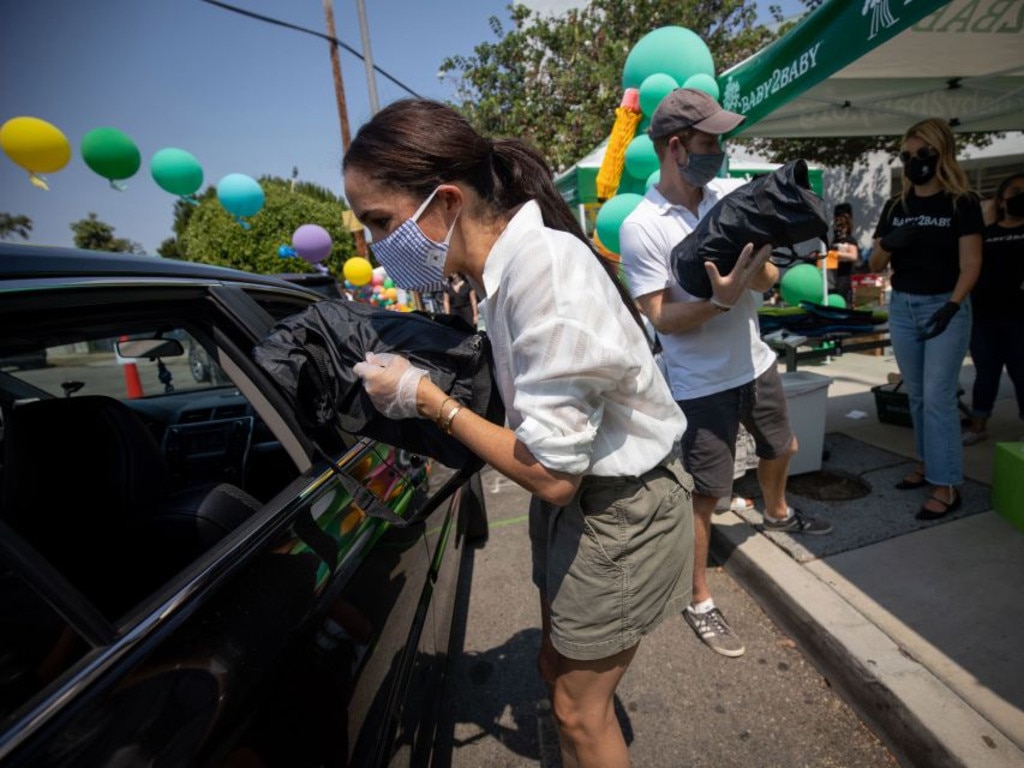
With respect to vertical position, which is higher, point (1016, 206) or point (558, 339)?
point (1016, 206)

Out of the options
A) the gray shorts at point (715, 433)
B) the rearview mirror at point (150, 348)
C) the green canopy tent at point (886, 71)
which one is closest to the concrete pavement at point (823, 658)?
the gray shorts at point (715, 433)

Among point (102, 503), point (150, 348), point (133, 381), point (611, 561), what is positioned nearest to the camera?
point (611, 561)

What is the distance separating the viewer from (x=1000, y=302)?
11.3 feet

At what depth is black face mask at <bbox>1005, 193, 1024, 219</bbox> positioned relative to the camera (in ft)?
10.8

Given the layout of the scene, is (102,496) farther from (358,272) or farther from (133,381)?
(358,272)

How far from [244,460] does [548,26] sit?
15.5 metres

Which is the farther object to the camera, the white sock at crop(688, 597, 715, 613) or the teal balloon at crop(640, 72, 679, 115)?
the teal balloon at crop(640, 72, 679, 115)

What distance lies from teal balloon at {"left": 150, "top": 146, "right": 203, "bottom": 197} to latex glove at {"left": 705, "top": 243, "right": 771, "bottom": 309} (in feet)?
21.6

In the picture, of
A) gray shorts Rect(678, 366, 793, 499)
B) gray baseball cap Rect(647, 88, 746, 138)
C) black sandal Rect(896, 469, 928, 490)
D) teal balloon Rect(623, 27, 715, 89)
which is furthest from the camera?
teal balloon Rect(623, 27, 715, 89)

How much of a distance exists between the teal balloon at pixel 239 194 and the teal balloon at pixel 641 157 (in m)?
5.46

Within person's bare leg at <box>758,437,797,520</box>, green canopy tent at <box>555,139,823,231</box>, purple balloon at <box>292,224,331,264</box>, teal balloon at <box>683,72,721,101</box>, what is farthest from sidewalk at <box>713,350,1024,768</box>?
purple balloon at <box>292,224,331,264</box>

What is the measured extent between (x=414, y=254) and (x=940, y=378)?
9.14 feet

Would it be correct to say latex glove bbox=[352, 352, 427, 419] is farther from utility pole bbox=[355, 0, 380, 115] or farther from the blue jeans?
utility pole bbox=[355, 0, 380, 115]

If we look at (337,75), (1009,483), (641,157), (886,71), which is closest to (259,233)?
(337,75)
